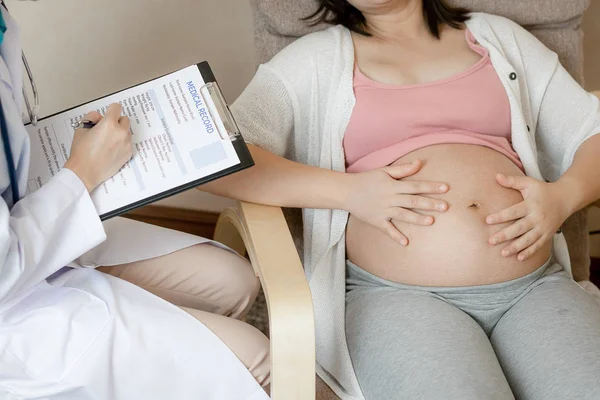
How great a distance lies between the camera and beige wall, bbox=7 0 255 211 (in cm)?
167

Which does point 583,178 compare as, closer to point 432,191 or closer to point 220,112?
point 432,191

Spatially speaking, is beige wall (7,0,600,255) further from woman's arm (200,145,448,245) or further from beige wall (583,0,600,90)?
woman's arm (200,145,448,245)

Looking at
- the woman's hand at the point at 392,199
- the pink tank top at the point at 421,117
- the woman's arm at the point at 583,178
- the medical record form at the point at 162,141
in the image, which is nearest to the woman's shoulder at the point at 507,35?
the pink tank top at the point at 421,117

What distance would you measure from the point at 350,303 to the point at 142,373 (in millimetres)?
380

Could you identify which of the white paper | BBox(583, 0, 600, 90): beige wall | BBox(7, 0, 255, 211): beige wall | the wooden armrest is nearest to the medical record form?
the white paper

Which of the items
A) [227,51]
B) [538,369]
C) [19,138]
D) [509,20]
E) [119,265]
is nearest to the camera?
[19,138]

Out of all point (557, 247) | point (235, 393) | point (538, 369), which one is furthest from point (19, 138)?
point (557, 247)

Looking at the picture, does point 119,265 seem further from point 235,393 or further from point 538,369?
point 538,369

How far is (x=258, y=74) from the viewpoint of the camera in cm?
126

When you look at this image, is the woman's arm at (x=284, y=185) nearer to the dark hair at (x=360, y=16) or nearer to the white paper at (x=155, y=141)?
the white paper at (x=155, y=141)

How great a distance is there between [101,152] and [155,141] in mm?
82

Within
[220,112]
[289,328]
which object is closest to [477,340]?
[289,328]

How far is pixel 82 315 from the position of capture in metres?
0.93

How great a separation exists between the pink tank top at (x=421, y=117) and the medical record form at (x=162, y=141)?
341 millimetres
